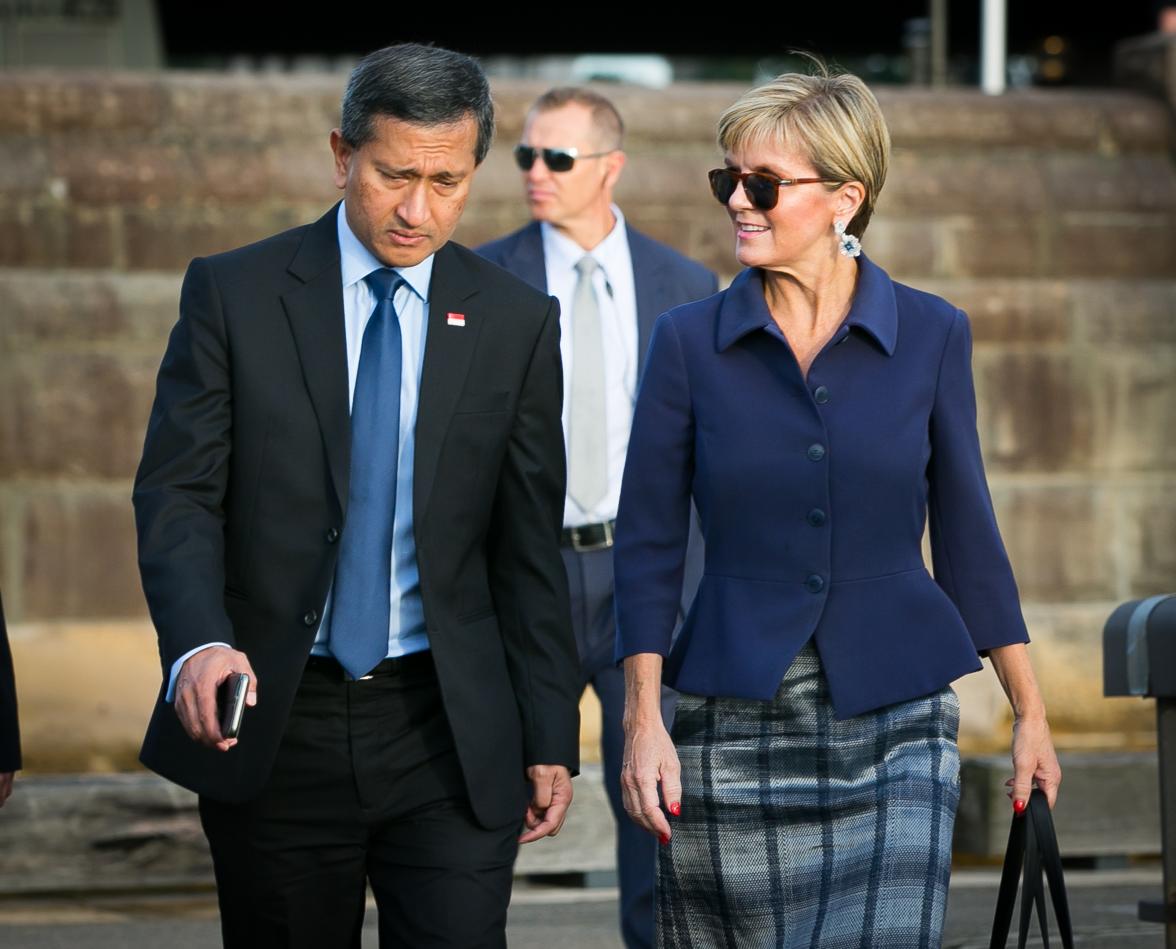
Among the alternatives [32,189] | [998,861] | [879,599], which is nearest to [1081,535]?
[998,861]

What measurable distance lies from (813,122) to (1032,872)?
4.54 feet

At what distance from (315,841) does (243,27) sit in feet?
73.4

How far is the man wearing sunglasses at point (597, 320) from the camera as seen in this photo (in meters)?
5.89

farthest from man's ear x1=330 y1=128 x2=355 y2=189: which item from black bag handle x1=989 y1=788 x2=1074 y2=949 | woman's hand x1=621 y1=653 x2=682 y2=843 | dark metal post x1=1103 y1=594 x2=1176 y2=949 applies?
dark metal post x1=1103 y1=594 x2=1176 y2=949

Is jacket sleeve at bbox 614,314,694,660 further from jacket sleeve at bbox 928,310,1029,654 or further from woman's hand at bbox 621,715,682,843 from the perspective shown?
jacket sleeve at bbox 928,310,1029,654

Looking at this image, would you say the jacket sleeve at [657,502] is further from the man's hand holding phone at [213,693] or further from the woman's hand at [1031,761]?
the man's hand holding phone at [213,693]

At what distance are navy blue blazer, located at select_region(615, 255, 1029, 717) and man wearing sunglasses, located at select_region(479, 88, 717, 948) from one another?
173cm

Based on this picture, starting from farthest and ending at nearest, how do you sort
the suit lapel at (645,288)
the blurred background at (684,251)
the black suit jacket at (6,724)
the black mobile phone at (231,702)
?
the blurred background at (684,251)
the suit lapel at (645,288)
the black suit jacket at (6,724)
the black mobile phone at (231,702)

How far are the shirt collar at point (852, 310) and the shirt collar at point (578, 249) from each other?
225 cm

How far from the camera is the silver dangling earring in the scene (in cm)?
396

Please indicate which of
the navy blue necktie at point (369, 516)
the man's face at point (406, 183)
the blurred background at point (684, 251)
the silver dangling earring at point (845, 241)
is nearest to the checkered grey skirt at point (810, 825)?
the navy blue necktie at point (369, 516)

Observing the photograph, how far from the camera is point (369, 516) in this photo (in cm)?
374

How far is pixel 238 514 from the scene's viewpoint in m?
3.71

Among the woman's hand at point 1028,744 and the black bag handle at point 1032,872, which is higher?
the woman's hand at point 1028,744
